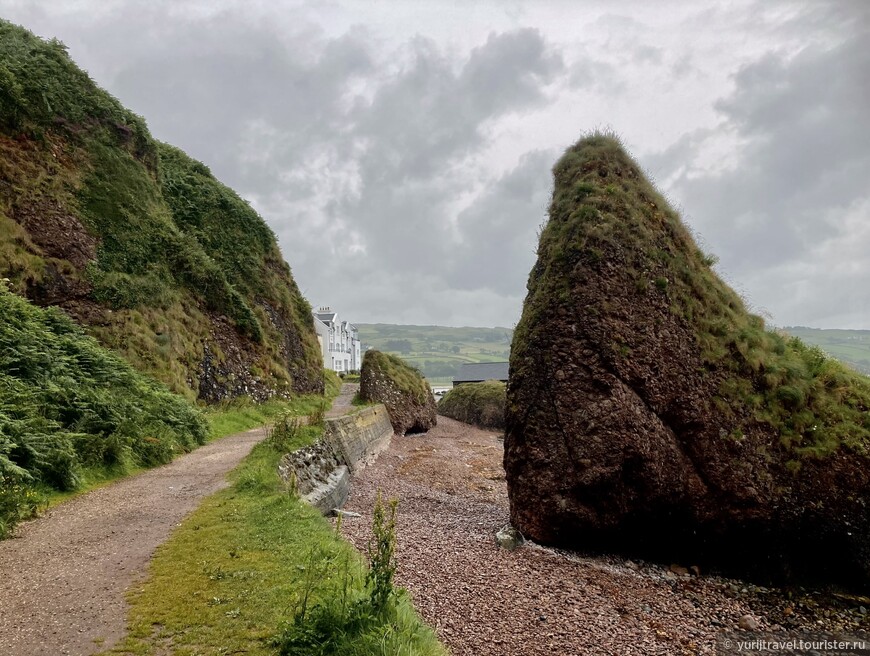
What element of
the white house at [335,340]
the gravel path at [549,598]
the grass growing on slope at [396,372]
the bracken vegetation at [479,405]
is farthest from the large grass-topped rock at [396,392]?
the white house at [335,340]

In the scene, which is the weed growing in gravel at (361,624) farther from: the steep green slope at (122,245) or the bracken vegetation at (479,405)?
the bracken vegetation at (479,405)

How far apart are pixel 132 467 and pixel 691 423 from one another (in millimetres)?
12988

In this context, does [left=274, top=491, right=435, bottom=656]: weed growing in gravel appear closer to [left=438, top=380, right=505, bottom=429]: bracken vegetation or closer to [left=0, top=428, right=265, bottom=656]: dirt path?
[left=0, top=428, right=265, bottom=656]: dirt path

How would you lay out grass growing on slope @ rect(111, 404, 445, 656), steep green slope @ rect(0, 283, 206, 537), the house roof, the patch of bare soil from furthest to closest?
the house roof
the patch of bare soil
steep green slope @ rect(0, 283, 206, 537)
grass growing on slope @ rect(111, 404, 445, 656)

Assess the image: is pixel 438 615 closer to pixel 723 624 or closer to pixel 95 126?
pixel 723 624

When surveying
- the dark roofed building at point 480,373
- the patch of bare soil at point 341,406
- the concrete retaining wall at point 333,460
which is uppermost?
the dark roofed building at point 480,373

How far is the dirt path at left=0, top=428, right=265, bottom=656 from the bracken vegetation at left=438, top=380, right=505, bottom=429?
31.8 m

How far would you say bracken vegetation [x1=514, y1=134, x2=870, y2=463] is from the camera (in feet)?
35.6

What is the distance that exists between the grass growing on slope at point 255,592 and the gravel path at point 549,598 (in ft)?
5.04

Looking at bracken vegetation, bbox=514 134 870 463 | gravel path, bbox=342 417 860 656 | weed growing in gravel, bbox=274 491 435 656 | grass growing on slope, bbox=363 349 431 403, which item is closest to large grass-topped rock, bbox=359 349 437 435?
grass growing on slope, bbox=363 349 431 403

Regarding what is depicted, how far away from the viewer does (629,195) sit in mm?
12727

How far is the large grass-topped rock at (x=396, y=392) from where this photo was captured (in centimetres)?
3178

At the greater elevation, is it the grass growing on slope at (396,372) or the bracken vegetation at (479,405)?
the grass growing on slope at (396,372)

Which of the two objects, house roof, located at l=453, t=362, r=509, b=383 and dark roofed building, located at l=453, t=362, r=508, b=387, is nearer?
Result: dark roofed building, located at l=453, t=362, r=508, b=387
